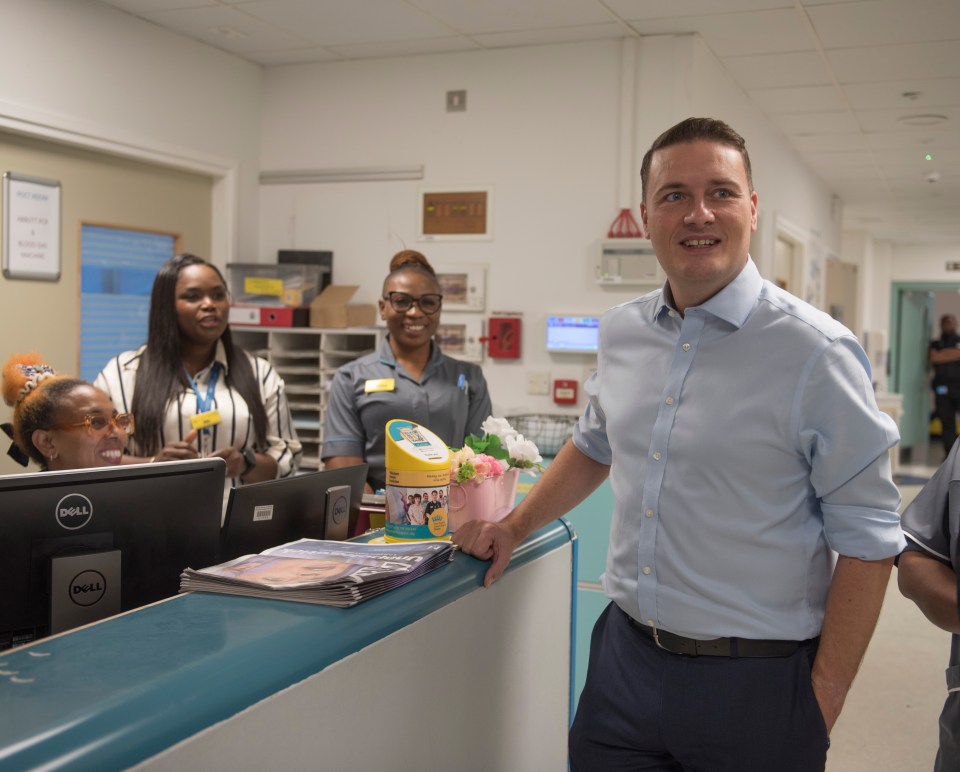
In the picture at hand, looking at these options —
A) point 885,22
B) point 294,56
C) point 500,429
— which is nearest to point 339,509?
point 500,429

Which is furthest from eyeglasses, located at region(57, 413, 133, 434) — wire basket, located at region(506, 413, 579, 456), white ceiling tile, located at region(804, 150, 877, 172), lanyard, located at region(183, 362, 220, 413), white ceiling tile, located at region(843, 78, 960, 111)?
white ceiling tile, located at region(804, 150, 877, 172)

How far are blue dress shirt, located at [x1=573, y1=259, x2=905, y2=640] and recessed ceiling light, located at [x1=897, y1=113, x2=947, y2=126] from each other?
210 inches

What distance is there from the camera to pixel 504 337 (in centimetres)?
500

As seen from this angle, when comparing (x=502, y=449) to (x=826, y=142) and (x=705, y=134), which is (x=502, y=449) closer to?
(x=705, y=134)

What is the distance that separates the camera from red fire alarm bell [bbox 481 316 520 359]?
498 centimetres

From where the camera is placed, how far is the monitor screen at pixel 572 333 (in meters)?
4.80

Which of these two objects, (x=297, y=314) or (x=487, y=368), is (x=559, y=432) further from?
(x=297, y=314)

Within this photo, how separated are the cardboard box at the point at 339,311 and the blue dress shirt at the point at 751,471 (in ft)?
11.4

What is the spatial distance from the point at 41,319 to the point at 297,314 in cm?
127

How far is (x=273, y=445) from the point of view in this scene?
3168 millimetres

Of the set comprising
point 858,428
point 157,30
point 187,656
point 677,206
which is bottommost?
point 187,656

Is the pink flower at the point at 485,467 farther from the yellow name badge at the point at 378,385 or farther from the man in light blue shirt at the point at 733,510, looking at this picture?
the yellow name badge at the point at 378,385

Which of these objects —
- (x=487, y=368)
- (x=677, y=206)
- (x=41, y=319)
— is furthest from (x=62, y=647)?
(x=487, y=368)

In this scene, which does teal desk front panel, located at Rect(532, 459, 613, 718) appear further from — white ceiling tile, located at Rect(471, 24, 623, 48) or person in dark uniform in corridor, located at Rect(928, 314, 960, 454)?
person in dark uniform in corridor, located at Rect(928, 314, 960, 454)
